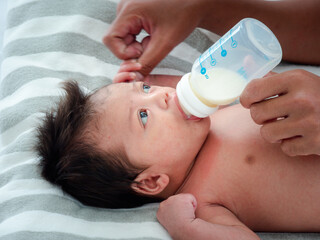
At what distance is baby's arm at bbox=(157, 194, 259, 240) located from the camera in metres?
1.15

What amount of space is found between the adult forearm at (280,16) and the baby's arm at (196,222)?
827mm

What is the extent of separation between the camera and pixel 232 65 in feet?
3.46

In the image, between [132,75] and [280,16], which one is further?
[280,16]

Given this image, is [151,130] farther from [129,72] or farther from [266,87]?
[266,87]

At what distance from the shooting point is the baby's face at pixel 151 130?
1.28 meters

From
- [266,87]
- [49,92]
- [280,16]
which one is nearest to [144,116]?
[266,87]

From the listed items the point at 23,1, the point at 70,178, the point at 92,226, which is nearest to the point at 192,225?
the point at 92,226

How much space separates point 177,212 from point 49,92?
867 millimetres

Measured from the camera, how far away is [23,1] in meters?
2.02

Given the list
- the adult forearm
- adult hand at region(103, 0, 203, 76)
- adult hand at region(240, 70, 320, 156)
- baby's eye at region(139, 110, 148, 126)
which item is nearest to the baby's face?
baby's eye at region(139, 110, 148, 126)

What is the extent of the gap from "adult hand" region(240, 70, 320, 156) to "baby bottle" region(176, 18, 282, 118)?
0.06 meters

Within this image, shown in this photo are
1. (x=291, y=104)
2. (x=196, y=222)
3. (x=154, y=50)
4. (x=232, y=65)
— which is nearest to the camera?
(x=291, y=104)

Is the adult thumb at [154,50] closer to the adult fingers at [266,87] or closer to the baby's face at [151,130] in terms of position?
the baby's face at [151,130]

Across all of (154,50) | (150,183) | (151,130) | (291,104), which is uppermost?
(291,104)
